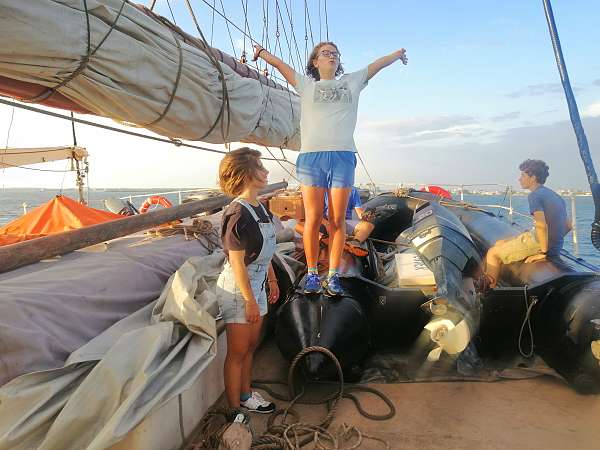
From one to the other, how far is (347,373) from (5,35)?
284cm

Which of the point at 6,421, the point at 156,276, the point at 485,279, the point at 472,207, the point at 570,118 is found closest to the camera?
the point at 6,421

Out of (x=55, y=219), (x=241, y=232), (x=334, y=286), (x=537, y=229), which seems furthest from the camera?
(x=55, y=219)

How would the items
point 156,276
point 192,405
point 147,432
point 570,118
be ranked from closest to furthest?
point 147,432, point 192,405, point 570,118, point 156,276

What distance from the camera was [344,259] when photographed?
402 cm

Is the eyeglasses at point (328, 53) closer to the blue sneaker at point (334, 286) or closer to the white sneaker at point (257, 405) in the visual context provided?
the blue sneaker at point (334, 286)

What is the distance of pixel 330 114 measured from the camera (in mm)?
3387

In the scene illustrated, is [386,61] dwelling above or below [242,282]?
above

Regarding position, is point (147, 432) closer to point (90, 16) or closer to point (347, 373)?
point (347, 373)

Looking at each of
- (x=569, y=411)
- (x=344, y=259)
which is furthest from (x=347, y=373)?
(x=569, y=411)

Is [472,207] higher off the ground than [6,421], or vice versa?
[472,207]

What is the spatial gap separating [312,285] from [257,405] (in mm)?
920

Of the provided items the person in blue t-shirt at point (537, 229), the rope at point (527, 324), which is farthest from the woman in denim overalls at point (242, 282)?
the person in blue t-shirt at point (537, 229)

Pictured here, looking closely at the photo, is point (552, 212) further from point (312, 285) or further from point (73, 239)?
point (73, 239)

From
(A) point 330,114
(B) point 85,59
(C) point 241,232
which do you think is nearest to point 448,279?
(A) point 330,114
